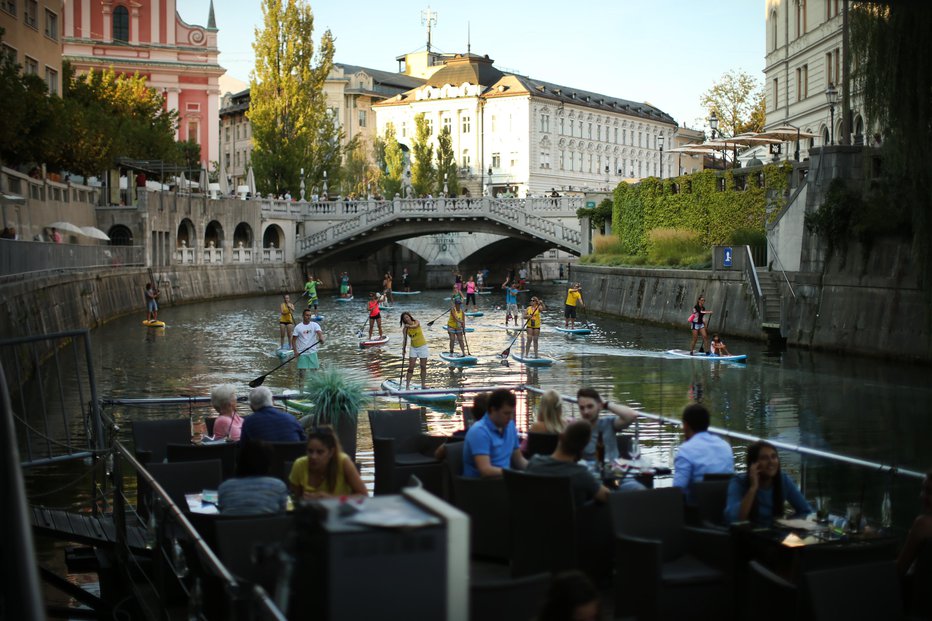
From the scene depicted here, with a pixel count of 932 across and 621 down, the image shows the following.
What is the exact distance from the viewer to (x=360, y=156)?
105 meters

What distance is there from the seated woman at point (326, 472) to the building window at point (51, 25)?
47.9 m

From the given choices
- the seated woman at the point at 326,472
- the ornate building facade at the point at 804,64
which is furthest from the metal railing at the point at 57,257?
the ornate building facade at the point at 804,64

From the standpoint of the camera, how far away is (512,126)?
380 feet

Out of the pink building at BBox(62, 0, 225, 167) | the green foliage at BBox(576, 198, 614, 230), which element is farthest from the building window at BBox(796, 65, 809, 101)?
the pink building at BBox(62, 0, 225, 167)

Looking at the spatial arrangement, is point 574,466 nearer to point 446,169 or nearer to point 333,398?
point 333,398

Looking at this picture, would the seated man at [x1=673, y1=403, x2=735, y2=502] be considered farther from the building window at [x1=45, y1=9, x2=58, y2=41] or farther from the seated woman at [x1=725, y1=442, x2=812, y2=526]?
the building window at [x1=45, y1=9, x2=58, y2=41]

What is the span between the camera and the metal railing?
26.8 meters

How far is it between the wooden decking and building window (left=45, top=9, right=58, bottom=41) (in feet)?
145

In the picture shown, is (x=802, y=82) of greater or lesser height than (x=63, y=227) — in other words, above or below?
above

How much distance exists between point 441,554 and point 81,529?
6.95 m

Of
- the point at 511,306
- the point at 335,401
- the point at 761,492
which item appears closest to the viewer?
the point at 761,492

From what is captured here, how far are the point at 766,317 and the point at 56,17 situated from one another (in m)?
34.1

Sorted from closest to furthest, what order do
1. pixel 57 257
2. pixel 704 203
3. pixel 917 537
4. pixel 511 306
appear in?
pixel 917 537 < pixel 57 257 < pixel 704 203 < pixel 511 306

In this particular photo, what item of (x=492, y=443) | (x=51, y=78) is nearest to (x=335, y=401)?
(x=492, y=443)
